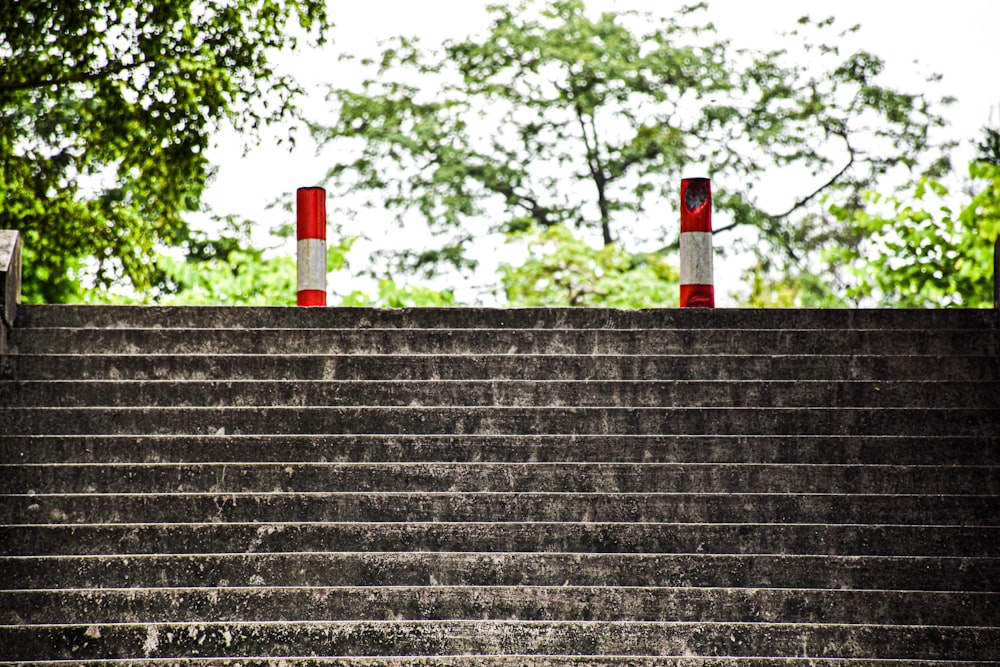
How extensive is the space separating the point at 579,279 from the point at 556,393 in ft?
40.8

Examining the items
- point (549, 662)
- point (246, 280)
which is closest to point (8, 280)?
point (549, 662)

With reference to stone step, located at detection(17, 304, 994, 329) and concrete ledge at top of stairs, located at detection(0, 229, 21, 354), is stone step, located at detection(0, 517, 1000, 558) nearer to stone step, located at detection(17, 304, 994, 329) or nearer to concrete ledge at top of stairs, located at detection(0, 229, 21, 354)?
concrete ledge at top of stairs, located at detection(0, 229, 21, 354)

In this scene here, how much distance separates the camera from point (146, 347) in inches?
271

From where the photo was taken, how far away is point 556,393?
666 centimetres

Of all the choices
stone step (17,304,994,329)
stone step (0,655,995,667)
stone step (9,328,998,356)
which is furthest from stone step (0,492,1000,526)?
stone step (17,304,994,329)

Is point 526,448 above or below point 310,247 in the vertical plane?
below

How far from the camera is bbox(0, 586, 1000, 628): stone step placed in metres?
5.40

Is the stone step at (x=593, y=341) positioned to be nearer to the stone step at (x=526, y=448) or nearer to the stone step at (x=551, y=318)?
the stone step at (x=551, y=318)

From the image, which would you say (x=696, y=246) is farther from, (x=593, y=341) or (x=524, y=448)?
(x=524, y=448)

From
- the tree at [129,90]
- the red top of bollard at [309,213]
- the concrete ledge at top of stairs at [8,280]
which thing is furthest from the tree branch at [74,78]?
the concrete ledge at top of stairs at [8,280]

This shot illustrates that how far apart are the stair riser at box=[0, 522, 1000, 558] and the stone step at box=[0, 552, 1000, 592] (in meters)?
0.11

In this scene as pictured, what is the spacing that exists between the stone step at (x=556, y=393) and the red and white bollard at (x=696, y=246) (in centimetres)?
112

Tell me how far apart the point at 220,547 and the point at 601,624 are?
190cm

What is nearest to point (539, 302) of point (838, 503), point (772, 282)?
point (772, 282)
